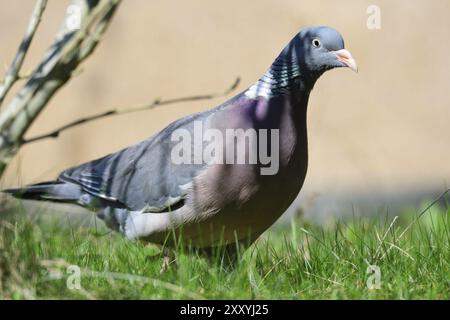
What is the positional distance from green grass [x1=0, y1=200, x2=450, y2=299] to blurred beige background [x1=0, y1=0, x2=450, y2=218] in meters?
3.74

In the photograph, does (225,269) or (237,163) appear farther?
→ (237,163)

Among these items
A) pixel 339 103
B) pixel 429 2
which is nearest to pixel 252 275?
pixel 339 103

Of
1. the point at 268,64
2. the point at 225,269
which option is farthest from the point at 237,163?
the point at 268,64

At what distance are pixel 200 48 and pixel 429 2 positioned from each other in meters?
2.01

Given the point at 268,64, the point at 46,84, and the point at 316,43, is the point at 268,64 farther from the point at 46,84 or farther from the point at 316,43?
the point at 46,84

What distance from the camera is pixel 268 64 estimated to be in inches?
326

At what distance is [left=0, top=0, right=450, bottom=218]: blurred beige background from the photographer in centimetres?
816

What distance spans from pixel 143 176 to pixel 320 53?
999 mm

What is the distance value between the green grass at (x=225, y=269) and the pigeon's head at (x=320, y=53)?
0.69 meters

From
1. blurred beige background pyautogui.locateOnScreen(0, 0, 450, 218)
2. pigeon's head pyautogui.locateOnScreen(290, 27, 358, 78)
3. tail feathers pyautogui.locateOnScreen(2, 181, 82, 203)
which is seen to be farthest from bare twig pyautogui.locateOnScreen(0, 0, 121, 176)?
blurred beige background pyautogui.locateOnScreen(0, 0, 450, 218)

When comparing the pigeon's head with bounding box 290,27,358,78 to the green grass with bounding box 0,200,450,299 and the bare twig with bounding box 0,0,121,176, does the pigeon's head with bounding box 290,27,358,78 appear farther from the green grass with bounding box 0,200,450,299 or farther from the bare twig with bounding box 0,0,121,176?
the bare twig with bounding box 0,0,121,176

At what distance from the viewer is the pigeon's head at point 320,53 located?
13.9ft

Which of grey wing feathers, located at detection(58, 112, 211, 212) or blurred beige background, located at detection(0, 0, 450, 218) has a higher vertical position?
blurred beige background, located at detection(0, 0, 450, 218)

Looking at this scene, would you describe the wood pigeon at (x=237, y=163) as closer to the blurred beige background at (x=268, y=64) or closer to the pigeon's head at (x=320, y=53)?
the pigeon's head at (x=320, y=53)
